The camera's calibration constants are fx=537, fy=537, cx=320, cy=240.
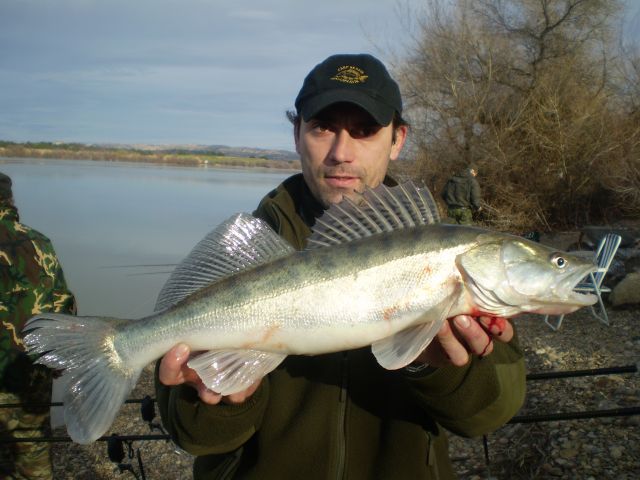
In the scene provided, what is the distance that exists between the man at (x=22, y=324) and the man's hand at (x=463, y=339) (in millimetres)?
2803

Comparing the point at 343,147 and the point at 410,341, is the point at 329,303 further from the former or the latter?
the point at 343,147

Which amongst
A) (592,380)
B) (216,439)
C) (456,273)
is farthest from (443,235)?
(592,380)

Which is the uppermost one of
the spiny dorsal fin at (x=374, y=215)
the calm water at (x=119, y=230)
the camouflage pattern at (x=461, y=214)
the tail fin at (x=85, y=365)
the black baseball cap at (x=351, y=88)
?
the black baseball cap at (x=351, y=88)

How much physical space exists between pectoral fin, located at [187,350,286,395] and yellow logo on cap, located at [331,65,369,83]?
1484 millimetres

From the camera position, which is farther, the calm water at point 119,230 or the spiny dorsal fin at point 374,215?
the calm water at point 119,230

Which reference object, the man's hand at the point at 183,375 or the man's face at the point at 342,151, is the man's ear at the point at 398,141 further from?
the man's hand at the point at 183,375

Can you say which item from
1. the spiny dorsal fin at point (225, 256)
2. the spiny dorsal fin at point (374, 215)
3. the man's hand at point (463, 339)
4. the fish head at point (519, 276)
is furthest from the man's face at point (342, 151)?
the man's hand at point (463, 339)

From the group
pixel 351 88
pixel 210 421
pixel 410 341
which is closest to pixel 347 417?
pixel 410 341

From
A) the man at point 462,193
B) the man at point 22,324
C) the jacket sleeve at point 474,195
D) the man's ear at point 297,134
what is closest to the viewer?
the man's ear at point 297,134

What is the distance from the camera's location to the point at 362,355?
248 centimetres

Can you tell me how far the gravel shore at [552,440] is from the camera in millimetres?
4273

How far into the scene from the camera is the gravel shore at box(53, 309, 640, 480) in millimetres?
4273

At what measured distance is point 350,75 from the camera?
287cm

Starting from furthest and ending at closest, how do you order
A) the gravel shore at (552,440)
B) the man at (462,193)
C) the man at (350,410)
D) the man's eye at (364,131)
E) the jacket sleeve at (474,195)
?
the jacket sleeve at (474,195) < the man at (462,193) < the gravel shore at (552,440) < the man's eye at (364,131) < the man at (350,410)
